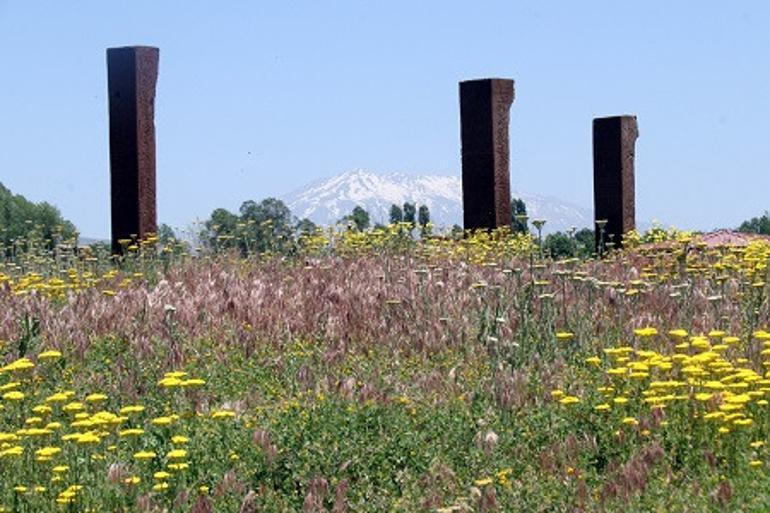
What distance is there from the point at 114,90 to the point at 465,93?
180 inches

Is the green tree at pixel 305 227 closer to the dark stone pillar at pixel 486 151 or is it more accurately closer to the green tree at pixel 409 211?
the dark stone pillar at pixel 486 151

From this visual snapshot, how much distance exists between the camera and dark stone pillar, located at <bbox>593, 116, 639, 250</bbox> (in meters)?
20.8

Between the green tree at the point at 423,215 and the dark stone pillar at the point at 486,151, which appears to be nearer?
the green tree at the point at 423,215

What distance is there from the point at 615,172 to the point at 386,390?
1301 centimetres

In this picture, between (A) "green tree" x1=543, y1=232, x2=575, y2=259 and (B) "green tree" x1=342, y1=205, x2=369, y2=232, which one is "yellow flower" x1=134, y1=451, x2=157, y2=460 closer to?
(B) "green tree" x1=342, y1=205, x2=369, y2=232

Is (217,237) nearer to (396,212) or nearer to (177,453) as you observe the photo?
(396,212)

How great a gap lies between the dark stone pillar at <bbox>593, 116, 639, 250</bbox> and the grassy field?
7.82m

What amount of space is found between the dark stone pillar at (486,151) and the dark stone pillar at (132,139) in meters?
4.19

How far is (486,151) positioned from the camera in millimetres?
19250

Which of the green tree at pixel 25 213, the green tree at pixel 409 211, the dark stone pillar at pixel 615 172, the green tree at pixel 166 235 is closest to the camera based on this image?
the green tree at pixel 166 235

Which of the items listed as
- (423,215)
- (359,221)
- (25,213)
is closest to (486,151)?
(423,215)

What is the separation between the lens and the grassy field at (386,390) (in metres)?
6.96

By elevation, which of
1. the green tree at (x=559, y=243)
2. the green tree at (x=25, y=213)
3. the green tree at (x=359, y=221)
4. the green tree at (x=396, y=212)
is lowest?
the green tree at (x=559, y=243)

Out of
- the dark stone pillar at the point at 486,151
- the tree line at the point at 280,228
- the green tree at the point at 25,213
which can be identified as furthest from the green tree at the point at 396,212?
the green tree at the point at 25,213
